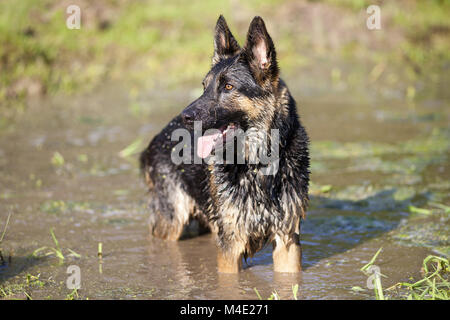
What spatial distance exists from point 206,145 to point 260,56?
849 mm

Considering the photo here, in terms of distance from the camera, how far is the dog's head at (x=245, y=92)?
4676 millimetres

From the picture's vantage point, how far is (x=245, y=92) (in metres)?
4.71

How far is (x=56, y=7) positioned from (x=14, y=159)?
6559mm

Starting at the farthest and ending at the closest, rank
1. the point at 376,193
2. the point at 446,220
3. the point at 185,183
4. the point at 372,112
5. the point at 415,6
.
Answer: the point at 415,6 → the point at 372,112 → the point at 376,193 → the point at 446,220 → the point at 185,183

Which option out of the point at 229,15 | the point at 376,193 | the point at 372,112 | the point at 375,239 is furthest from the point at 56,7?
the point at 375,239

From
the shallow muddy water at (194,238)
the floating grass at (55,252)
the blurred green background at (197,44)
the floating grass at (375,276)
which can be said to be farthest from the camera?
the blurred green background at (197,44)

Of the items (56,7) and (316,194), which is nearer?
(316,194)

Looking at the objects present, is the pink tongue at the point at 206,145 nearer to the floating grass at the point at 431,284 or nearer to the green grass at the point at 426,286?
the green grass at the point at 426,286

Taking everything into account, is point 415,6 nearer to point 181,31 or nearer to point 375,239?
point 181,31

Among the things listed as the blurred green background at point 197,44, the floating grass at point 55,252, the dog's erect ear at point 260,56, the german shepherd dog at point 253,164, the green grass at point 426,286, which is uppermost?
the blurred green background at point 197,44

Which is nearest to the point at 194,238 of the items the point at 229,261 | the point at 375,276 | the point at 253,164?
the point at 229,261

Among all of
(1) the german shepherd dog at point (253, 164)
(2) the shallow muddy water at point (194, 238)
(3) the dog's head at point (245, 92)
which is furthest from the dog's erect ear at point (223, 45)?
(2) the shallow muddy water at point (194, 238)

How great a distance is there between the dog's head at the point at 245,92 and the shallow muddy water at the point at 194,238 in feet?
4.56

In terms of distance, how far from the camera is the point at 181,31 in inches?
552
